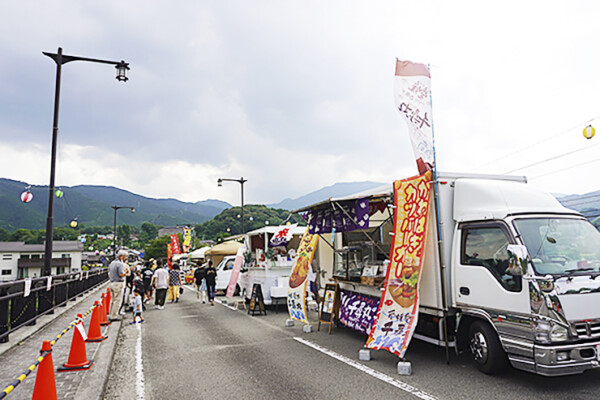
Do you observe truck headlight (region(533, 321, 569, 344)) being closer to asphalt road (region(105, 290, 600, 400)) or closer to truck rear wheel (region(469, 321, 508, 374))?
asphalt road (region(105, 290, 600, 400))

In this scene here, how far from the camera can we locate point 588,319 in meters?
4.62

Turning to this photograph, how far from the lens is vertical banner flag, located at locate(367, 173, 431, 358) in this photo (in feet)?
20.4

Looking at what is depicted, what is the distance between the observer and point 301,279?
9320 millimetres

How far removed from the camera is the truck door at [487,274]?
195 inches

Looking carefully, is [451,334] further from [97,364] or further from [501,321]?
[97,364]

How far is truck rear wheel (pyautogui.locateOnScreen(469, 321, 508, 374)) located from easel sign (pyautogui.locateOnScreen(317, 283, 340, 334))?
12.1ft

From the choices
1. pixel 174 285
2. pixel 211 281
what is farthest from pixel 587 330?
pixel 174 285

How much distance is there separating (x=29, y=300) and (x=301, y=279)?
6277 mm

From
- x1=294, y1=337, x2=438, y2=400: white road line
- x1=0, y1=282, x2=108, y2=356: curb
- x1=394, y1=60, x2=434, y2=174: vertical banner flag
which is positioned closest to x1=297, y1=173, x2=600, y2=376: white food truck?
x1=394, y1=60, x2=434, y2=174: vertical banner flag

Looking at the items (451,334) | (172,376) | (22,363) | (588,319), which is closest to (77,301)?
(22,363)

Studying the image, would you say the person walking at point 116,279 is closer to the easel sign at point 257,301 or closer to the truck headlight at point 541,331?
the easel sign at point 257,301

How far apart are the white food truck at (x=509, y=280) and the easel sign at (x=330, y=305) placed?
2726 mm

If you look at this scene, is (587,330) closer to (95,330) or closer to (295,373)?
(295,373)

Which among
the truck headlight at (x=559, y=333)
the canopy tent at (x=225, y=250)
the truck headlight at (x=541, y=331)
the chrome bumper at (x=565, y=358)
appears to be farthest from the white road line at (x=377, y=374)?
the canopy tent at (x=225, y=250)
